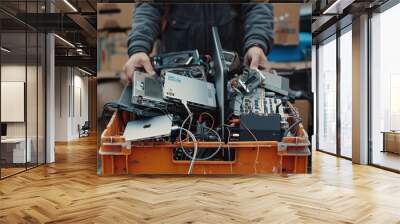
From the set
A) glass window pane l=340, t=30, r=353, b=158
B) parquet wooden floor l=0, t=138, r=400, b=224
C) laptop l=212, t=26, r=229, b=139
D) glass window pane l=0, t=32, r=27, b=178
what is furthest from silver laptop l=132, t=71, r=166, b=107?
glass window pane l=340, t=30, r=353, b=158

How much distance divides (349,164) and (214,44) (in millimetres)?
3738

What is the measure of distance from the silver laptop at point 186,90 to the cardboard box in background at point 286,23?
1.42 m

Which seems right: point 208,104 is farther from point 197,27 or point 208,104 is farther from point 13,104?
point 13,104

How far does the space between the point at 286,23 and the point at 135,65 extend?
2492mm

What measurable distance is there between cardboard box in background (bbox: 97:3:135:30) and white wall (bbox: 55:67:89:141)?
9431 mm

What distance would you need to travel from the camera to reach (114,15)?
613 centimetres

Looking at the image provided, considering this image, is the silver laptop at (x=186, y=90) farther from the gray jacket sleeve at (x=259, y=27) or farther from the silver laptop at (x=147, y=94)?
the gray jacket sleeve at (x=259, y=27)

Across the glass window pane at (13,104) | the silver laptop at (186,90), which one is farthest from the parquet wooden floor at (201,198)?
the silver laptop at (186,90)

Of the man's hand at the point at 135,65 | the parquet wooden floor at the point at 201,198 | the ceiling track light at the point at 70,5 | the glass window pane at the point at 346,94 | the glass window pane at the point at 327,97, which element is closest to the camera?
the parquet wooden floor at the point at 201,198

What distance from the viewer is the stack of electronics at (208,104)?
5.93 meters

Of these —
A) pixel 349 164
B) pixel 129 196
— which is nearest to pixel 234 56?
pixel 129 196

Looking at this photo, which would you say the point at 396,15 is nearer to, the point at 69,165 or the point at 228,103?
the point at 228,103

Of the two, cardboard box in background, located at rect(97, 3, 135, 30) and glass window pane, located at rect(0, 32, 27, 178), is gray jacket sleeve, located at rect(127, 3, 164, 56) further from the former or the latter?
glass window pane, located at rect(0, 32, 27, 178)

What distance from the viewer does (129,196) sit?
15.5 feet
